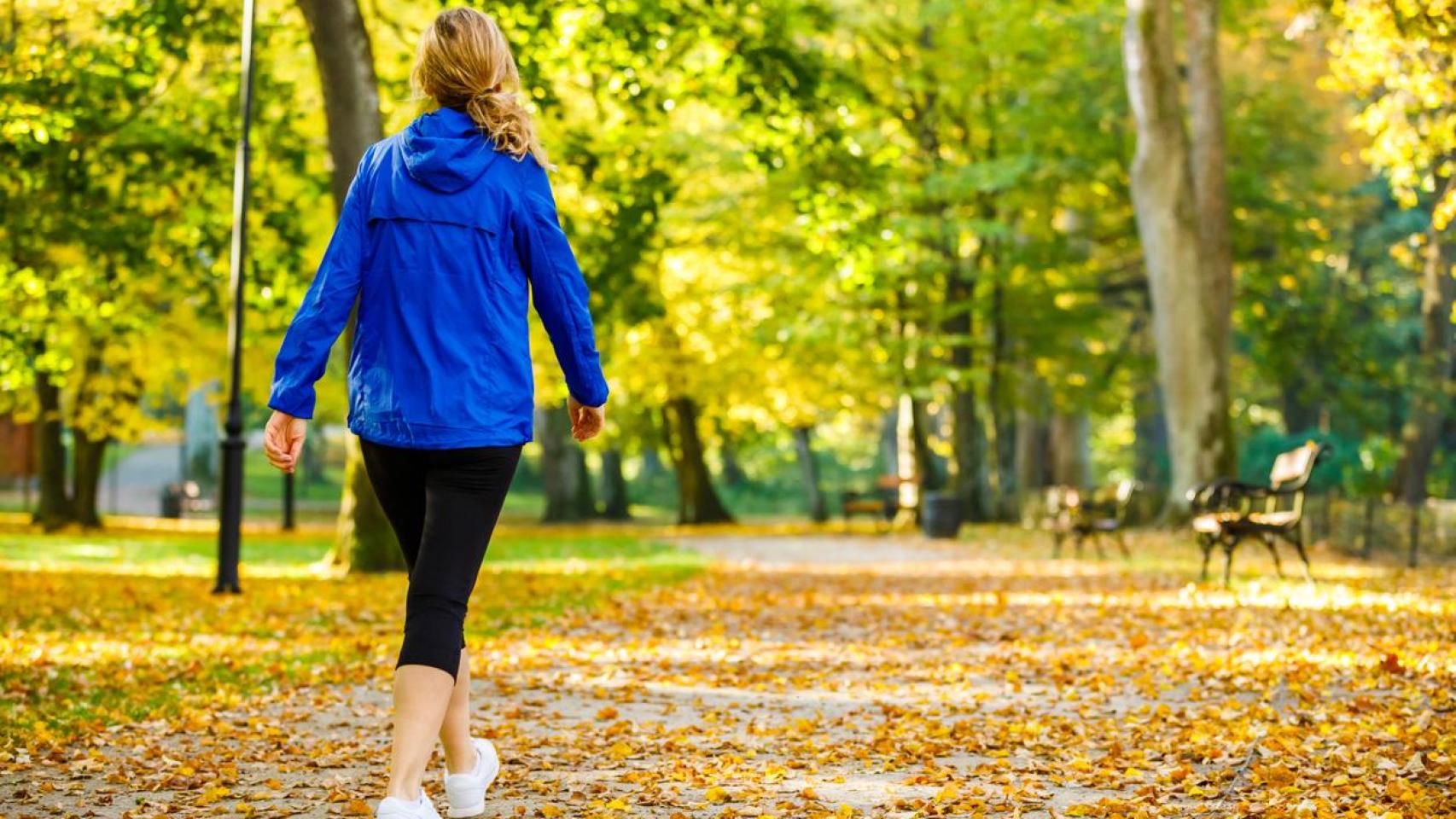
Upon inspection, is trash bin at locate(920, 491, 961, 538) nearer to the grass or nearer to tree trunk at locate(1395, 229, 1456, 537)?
the grass

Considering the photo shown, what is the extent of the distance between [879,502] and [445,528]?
95.5ft

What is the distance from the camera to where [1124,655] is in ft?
30.6

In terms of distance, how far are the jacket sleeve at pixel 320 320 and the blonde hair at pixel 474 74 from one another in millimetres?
317

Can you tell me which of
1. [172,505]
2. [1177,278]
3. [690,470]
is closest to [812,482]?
[690,470]

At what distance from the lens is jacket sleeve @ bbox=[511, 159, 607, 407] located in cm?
426

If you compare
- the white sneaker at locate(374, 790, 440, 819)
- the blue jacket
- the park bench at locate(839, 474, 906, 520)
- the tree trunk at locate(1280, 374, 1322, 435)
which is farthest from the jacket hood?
the tree trunk at locate(1280, 374, 1322, 435)

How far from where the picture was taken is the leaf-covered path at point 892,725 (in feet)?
17.0

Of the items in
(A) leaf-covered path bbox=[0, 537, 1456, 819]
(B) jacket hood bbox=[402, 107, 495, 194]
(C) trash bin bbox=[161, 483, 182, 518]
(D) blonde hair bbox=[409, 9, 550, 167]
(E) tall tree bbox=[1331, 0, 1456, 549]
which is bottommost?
(C) trash bin bbox=[161, 483, 182, 518]

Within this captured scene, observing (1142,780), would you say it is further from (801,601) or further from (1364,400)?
(1364,400)

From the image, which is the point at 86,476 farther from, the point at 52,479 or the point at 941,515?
the point at 941,515

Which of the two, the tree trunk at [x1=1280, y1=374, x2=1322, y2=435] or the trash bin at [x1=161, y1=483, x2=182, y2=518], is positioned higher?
the tree trunk at [x1=1280, y1=374, x2=1322, y2=435]

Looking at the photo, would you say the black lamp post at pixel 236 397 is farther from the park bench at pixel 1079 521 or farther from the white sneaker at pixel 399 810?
the white sneaker at pixel 399 810

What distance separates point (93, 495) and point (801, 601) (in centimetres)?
1952

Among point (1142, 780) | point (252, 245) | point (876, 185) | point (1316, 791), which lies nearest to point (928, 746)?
point (1142, 780)
